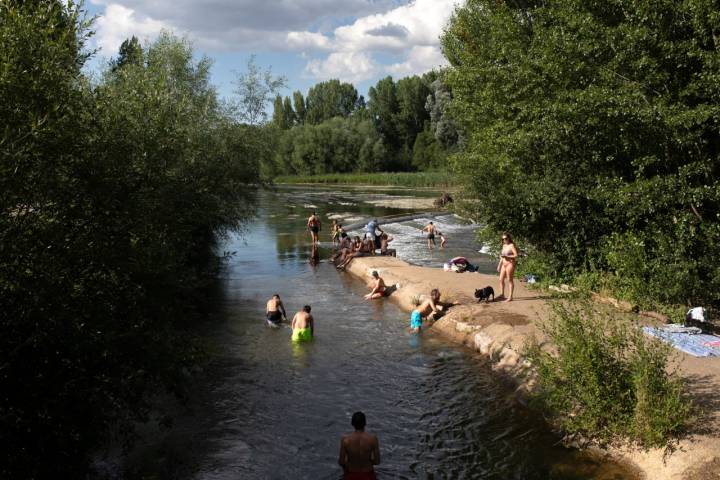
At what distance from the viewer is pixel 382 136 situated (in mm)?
95750

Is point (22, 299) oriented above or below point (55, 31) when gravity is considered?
below

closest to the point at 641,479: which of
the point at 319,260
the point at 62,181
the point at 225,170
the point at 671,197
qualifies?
the point at 671,197

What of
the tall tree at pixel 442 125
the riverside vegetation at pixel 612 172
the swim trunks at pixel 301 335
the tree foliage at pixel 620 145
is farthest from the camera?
the tall tree at pixel 442 125

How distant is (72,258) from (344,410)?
602 cm

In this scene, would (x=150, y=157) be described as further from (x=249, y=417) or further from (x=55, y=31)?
(x=249, y=417)

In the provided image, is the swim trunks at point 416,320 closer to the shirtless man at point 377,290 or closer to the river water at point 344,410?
the river water at point 344,410

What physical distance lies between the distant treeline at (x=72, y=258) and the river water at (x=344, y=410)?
2.13 metres

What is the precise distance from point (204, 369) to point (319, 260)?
14.3 metres

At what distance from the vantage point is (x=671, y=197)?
12750mm

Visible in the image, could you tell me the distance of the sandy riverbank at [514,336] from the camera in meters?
7.52

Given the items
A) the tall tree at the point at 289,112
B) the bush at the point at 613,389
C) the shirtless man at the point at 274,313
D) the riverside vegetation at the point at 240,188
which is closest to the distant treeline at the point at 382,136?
the tall tree at the point at 289,112

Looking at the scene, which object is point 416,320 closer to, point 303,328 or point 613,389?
point 303,328

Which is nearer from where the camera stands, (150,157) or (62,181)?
(62,181)

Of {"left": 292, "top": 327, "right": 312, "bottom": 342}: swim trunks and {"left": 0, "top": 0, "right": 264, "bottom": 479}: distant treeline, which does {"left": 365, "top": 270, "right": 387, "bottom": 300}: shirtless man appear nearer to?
{"left": 292, "top": 327, "right": 312, "bottom": 342}: swim trunks
